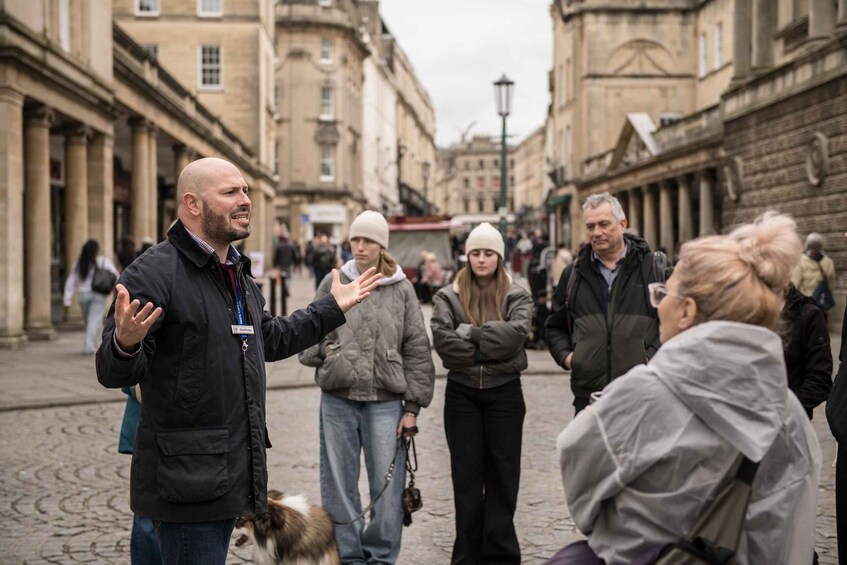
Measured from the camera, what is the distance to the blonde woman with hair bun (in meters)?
2.53

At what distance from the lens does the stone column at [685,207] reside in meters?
36.6

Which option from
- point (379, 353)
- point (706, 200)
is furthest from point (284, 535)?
point (706, 200)

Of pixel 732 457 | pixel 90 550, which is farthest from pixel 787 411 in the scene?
pixel 90 550

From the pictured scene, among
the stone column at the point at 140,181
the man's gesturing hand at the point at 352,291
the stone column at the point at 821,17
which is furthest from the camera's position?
the stone column at the point at 140,181

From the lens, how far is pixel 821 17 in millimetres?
22266

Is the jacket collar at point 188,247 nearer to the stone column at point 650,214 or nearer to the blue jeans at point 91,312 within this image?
the blue jeans at point 91,312

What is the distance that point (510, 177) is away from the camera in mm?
183000

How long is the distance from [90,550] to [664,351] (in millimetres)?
4554

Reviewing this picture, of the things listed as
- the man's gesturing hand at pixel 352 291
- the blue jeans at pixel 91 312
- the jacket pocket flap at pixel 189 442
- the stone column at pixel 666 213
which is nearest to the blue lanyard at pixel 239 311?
the jacket pocket flap at pixel 189 442

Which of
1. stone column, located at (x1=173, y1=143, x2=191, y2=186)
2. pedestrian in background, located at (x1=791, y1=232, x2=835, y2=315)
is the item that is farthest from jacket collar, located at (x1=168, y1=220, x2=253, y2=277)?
stone column, located at (x1=173, y1=143, x2=191, y2=186)

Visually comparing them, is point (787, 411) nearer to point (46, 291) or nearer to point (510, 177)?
point (46, 291)

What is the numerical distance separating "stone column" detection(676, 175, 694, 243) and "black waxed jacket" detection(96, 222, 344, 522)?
34.5m

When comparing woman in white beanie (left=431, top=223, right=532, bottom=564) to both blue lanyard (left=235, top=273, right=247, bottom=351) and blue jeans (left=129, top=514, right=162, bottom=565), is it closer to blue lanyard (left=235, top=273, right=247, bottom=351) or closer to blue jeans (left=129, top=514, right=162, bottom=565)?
blue jeans (left=129, top=514, right=162, bottom=565)

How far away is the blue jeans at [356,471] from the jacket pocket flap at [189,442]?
2.31 m
